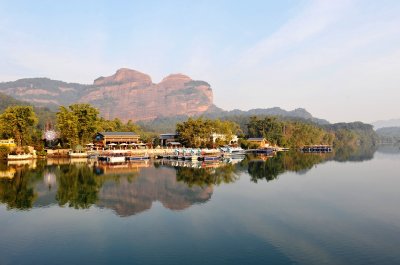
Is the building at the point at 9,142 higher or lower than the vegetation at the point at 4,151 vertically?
higher

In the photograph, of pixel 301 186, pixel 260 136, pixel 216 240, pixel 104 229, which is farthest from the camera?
pixel 260 136

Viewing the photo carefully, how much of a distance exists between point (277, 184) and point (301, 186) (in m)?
3.74

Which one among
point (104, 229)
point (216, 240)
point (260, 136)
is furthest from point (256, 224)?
point (260, 136)

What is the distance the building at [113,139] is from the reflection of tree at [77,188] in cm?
3900

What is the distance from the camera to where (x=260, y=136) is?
15212 cm

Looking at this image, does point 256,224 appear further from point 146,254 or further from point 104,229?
point 104,229

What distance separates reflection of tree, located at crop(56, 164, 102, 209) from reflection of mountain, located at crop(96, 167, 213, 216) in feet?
4.16

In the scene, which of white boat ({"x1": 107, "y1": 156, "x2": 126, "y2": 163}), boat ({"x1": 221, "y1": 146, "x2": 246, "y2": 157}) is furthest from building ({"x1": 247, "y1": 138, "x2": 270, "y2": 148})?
white boat ({"x1": 107, "y1": 156, "x2": 126, "y2": 163})

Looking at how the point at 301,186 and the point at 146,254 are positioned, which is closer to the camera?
the point at 146,254

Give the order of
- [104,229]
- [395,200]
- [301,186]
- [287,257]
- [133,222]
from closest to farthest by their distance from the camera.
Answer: [287,257]
[104,229]
[133,222]
[395,200]
[301,186]

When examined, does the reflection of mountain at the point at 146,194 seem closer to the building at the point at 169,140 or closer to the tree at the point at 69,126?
the tree at the point at 69,126

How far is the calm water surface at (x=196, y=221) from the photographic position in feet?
70.5

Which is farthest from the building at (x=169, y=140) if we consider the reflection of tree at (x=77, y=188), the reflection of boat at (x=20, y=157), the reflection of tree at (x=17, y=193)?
the reflection of tree at (x=17, y=193)

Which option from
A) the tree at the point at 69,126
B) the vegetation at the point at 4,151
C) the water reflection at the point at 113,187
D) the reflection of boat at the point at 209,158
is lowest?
the water reflection at the point at 113,187
